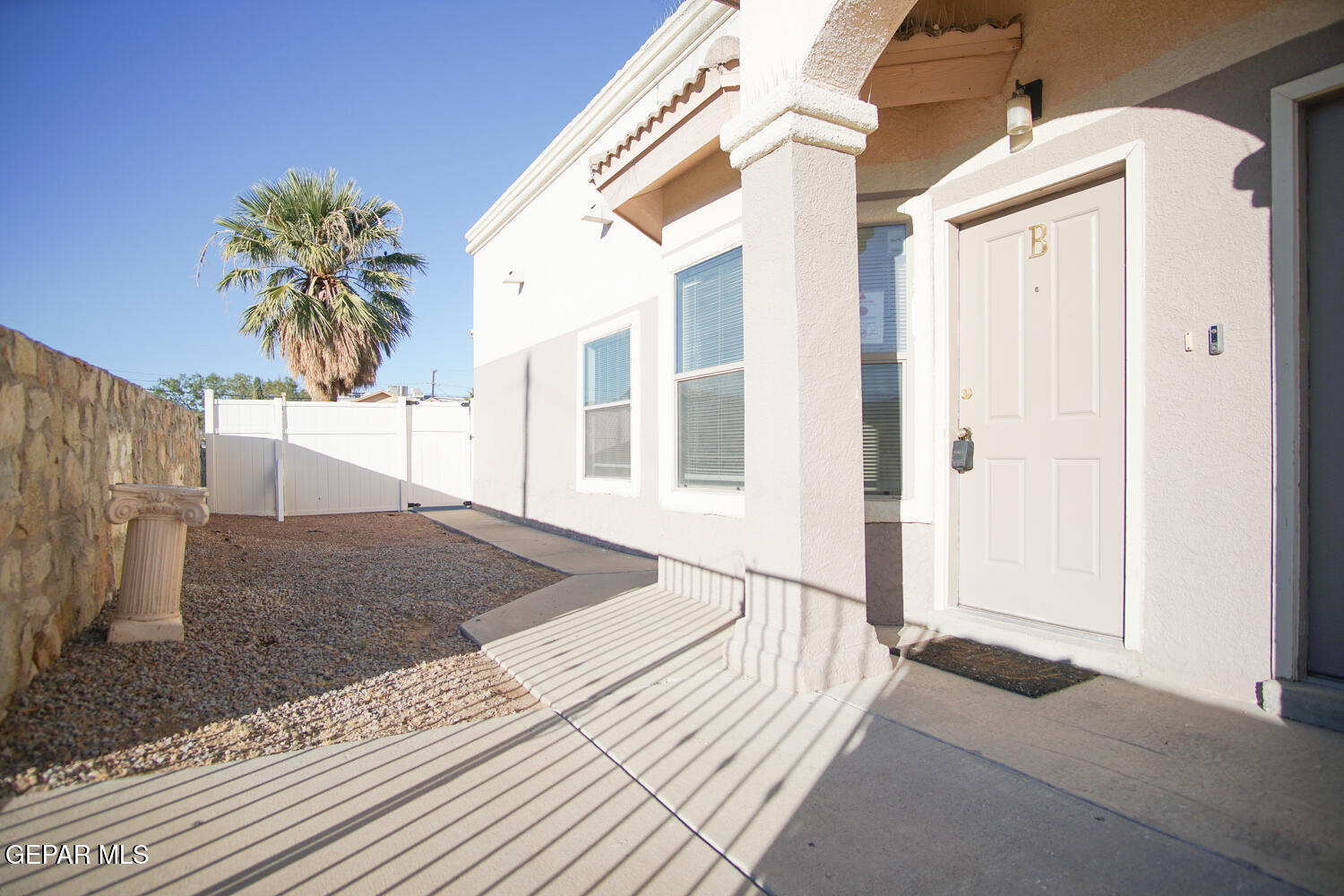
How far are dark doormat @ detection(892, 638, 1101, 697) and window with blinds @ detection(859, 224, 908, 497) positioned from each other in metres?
0.83

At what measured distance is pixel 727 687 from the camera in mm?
3135

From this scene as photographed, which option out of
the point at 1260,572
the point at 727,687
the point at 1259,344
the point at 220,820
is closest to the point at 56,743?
the point at 220,820

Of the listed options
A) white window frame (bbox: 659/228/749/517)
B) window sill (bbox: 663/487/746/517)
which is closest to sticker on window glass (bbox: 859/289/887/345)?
white window frame (bbox: 659/228/749/517)

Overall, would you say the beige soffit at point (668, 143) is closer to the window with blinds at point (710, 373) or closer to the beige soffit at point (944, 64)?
the window with blinds at point (710, 373)

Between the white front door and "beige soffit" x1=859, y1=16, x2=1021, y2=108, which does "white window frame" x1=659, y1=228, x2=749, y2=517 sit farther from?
the white front door

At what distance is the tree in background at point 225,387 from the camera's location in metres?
51.5

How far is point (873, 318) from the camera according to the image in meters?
3.91

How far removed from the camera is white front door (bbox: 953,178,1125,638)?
312 cm

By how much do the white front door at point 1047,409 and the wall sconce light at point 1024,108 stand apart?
37 centimetres

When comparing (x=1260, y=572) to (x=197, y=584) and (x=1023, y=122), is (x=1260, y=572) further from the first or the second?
(x=197, y=584)

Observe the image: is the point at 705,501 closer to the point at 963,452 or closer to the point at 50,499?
the point at 963,452

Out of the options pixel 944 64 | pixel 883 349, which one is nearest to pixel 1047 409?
pixel 883 349

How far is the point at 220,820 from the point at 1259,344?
386 centimetres

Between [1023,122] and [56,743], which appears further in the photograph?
[1023,122]
